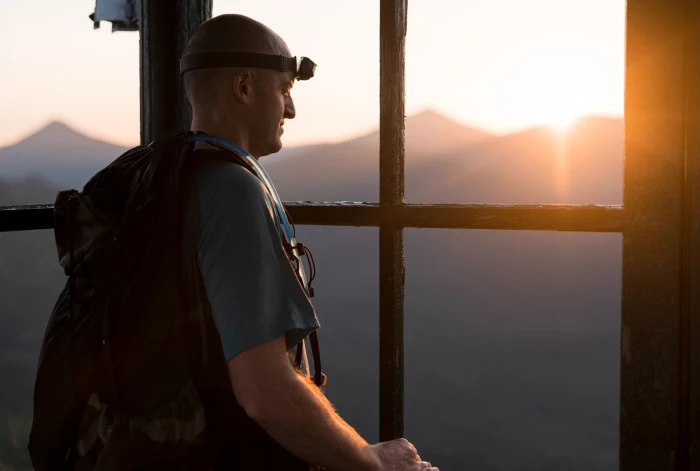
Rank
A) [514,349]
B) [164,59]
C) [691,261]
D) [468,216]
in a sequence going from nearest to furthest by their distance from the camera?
[691,261]
[468,216]
[164,59]
[514,349]

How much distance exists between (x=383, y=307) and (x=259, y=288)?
2.58ft

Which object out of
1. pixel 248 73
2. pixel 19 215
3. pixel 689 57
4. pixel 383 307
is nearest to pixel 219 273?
pixel 248 73

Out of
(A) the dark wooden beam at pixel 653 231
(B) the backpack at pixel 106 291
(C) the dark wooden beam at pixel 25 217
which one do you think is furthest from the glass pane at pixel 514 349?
(B) the backpack at pixel 106 291

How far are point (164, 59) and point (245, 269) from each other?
1.21m

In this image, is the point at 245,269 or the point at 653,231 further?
the point at 653,231

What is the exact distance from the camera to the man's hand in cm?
106

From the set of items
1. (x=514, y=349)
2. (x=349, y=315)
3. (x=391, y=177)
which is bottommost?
(x=514, y=349)

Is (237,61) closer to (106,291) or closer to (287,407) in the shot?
(106,291)

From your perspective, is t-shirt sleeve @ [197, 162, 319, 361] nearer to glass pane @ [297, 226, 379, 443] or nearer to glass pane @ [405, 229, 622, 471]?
glass pane @ [297, 226, 379, 443]

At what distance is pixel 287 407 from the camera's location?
940mm

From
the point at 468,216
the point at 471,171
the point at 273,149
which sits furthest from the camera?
the point at 471,171

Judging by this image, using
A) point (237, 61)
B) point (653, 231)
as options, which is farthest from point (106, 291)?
point (653, 231)

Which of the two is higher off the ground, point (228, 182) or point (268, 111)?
point (268, 111)

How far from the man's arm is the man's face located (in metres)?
0.39
